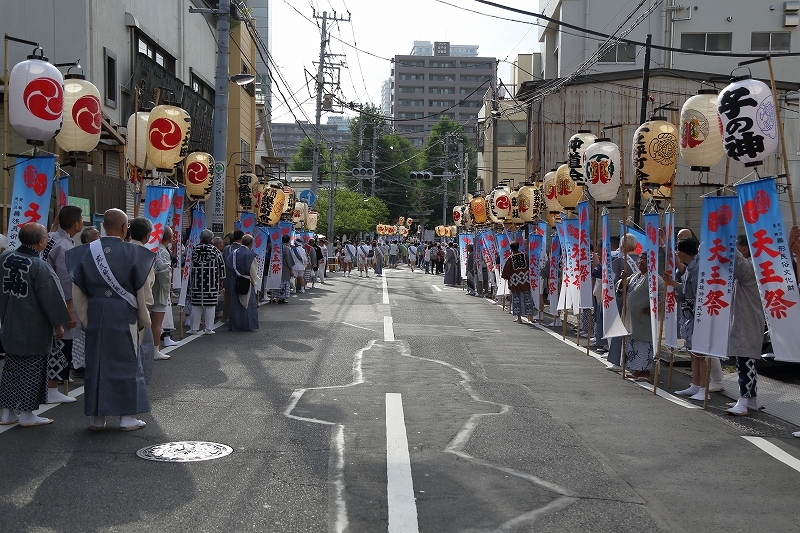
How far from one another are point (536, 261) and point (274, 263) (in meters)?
7.42

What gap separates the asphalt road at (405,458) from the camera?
516 cm

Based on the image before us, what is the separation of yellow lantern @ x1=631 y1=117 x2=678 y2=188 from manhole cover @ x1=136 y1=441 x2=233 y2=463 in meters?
7.27

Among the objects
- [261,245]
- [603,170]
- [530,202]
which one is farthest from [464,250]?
[603,170]

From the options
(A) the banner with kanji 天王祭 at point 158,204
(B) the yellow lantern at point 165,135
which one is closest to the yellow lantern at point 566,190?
(B) the yellow lantern at point 165,135

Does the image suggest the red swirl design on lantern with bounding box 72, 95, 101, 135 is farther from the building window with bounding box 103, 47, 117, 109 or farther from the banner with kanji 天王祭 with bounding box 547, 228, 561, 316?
the banner with kanji 天王祭 with bounding box 547, 228, 561, 316

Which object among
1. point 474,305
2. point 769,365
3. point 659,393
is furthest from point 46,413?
point 474,305

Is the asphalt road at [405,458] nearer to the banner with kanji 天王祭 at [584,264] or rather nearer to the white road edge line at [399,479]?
the white road edge line at [399,479]

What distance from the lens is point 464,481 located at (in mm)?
5945

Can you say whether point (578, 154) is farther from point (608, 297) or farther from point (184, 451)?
point (184, 451)

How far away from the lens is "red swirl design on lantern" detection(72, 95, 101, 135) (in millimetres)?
11250

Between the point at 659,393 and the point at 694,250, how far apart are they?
1.87m

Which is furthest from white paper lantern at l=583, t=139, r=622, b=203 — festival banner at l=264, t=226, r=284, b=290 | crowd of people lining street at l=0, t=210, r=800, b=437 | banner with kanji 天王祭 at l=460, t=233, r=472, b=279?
banner with kanji 天王祭 at l=460, t=233, r=472, b=279

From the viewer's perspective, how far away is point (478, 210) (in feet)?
95.6

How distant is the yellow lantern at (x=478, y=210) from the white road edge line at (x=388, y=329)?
415 inches
